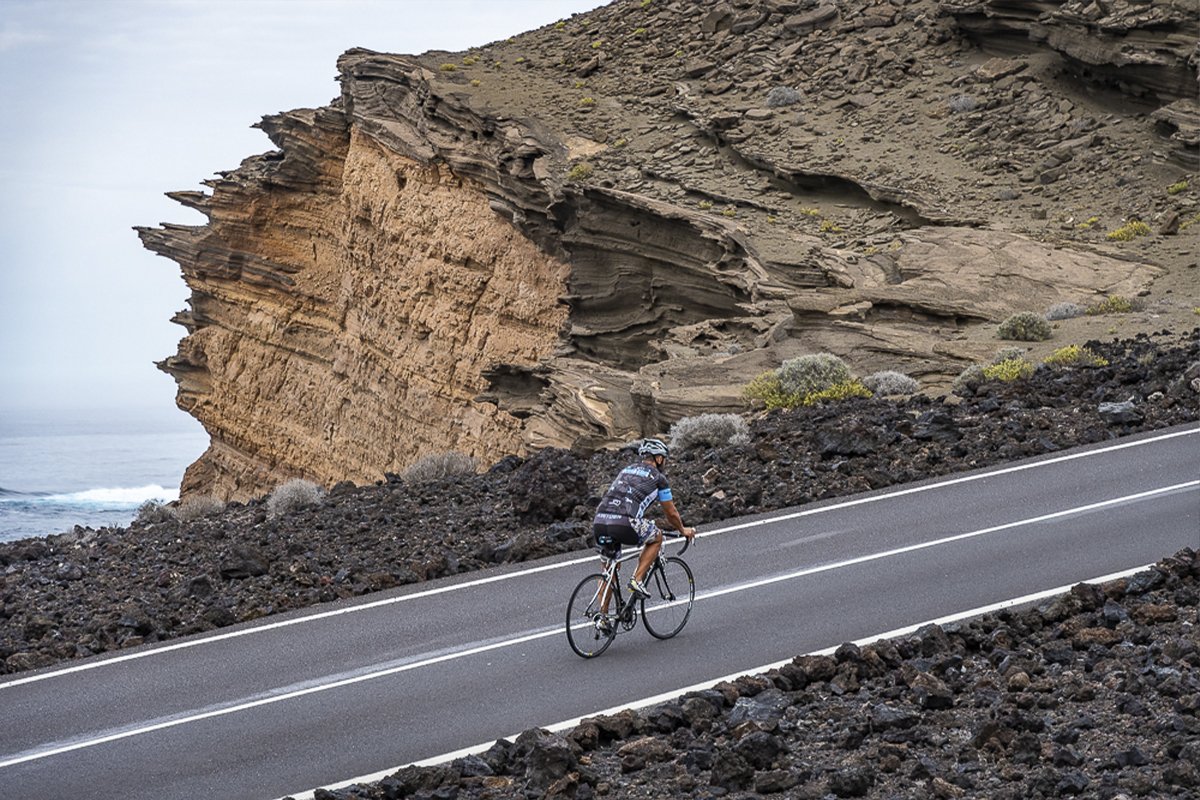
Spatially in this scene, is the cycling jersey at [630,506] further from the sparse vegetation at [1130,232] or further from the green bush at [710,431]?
the sparse vegetation at [1130,232]

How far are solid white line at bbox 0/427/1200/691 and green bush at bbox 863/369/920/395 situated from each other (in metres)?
4.24

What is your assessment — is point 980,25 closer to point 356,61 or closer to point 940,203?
point 940,203

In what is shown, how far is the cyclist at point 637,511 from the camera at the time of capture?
31.4 ft

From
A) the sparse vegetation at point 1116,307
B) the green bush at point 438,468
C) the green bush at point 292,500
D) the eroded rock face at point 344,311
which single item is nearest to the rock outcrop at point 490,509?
the green bush at point 292,500

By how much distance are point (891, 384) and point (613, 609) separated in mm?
11650

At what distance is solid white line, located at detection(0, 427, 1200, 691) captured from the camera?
35.7 feet

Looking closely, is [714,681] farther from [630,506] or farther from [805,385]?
[805,385]

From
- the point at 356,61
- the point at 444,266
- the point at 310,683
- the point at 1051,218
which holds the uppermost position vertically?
the point at 356,61

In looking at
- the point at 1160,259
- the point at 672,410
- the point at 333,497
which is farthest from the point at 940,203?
the point at 333,497

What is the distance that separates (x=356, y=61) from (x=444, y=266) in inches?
353

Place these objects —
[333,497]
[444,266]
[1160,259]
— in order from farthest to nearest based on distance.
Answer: [444,266] → [1160,259] → [333,497]

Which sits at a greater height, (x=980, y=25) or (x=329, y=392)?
(x=980, y=25)

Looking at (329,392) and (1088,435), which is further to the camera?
(329,392)

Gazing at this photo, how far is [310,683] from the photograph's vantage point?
966 centimetres
